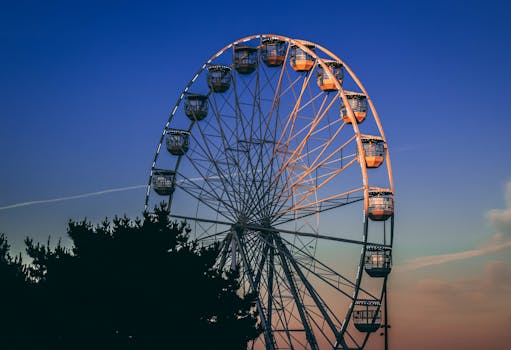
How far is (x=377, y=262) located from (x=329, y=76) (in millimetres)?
8657

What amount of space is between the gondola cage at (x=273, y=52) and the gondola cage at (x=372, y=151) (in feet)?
23.8

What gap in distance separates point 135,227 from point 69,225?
2.76m

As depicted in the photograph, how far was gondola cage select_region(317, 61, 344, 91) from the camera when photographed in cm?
4509

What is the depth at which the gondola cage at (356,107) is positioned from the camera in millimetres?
44062

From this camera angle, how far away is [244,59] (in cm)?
4928

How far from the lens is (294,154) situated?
45594 mm

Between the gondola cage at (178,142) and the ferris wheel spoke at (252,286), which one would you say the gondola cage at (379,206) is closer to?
the ferris wheel spoke at (252,286)

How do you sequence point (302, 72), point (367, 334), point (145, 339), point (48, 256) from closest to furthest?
point (145, 339) < point (48, 256) < point (367, 334) < point (302, 72)

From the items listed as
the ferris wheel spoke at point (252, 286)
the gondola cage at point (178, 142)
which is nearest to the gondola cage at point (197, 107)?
the gondola cage at point (178, 142)

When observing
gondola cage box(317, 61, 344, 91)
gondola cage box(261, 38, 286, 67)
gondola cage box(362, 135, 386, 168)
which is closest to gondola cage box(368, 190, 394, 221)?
gondola cage box(362, 135, 386, 168)

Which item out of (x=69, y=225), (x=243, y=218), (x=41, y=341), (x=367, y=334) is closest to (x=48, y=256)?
(x=69, y=225)

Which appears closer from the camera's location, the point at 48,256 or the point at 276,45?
the point at 48,256

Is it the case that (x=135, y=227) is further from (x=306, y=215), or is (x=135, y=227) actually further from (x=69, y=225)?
(x=306, y=215)

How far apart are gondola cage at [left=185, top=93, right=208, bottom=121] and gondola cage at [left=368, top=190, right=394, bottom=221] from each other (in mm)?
11602
